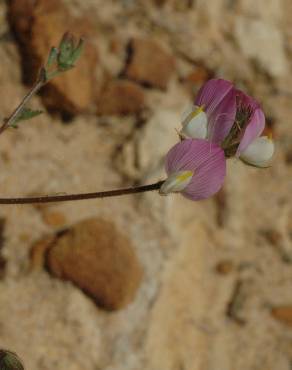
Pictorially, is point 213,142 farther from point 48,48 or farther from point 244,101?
point 48,48

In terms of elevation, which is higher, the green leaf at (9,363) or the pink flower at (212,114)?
the pink flower at (212,114)

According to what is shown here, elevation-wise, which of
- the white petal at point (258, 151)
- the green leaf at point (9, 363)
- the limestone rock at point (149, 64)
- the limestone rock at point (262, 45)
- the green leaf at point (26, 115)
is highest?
the limestone rock at point (262, 45)

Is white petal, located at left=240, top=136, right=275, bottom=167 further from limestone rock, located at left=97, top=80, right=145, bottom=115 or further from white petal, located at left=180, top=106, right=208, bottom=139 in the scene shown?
limestone rock, located at left=97, top=80, right=145, bottom=115

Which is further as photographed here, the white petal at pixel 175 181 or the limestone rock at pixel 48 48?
the limestone rock at pixel 48 48

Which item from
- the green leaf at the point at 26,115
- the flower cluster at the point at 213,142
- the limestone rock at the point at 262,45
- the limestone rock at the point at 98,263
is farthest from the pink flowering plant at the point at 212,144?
the limestone rock at the point at 262,45

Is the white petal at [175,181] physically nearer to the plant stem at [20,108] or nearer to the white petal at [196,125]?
the white petal at [196,125]

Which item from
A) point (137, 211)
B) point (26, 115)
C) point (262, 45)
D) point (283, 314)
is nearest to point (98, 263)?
point (137, 211)

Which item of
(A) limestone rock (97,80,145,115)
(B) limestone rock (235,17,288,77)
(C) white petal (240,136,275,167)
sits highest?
(B) limestone rock (235,17,288,77)

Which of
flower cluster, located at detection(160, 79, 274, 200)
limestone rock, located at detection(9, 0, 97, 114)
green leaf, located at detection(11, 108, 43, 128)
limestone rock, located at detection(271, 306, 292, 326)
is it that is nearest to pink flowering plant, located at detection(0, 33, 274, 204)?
flower cluster, located at detection(160, 79, 274, 200)
